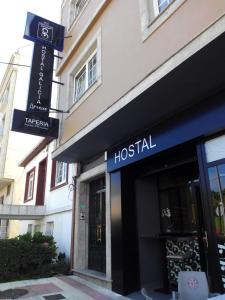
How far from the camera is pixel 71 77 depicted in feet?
31.2

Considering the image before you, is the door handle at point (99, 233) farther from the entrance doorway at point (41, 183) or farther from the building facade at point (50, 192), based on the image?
the entrance doorway at point (41, 183)

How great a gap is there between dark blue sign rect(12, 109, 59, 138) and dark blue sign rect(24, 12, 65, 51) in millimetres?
2469

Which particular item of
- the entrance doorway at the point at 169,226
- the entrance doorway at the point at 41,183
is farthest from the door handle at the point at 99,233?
the entrance doorway at the point at 41,183

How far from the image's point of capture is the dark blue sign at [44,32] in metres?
9.02

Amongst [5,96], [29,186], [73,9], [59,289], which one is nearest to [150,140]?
[59,289]

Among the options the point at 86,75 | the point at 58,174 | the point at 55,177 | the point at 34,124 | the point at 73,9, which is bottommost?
the point at 55,177

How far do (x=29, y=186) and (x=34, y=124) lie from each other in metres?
8.48

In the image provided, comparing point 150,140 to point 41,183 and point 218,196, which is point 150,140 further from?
point 41,183

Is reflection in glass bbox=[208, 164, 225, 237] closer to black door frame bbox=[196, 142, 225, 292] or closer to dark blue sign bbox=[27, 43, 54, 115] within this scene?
black door frame bbox=[196, 142, 225, 292]

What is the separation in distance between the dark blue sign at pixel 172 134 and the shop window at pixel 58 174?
172 inches

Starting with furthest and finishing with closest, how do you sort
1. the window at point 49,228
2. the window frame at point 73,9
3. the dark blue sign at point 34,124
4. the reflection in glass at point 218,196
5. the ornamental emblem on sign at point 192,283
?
the window at point 49,228
the window frame at point 73,9
the dark blue sign at point 34,124
the reflection in glass at point 218,196
the ornamental emblem on sign at point 192,283

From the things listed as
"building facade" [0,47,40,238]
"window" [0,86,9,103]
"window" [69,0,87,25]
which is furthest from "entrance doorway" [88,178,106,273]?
"window" [0,86,9,103]

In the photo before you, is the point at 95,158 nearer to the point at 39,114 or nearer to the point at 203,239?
the point at 39,114

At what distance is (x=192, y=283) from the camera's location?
315 cm
